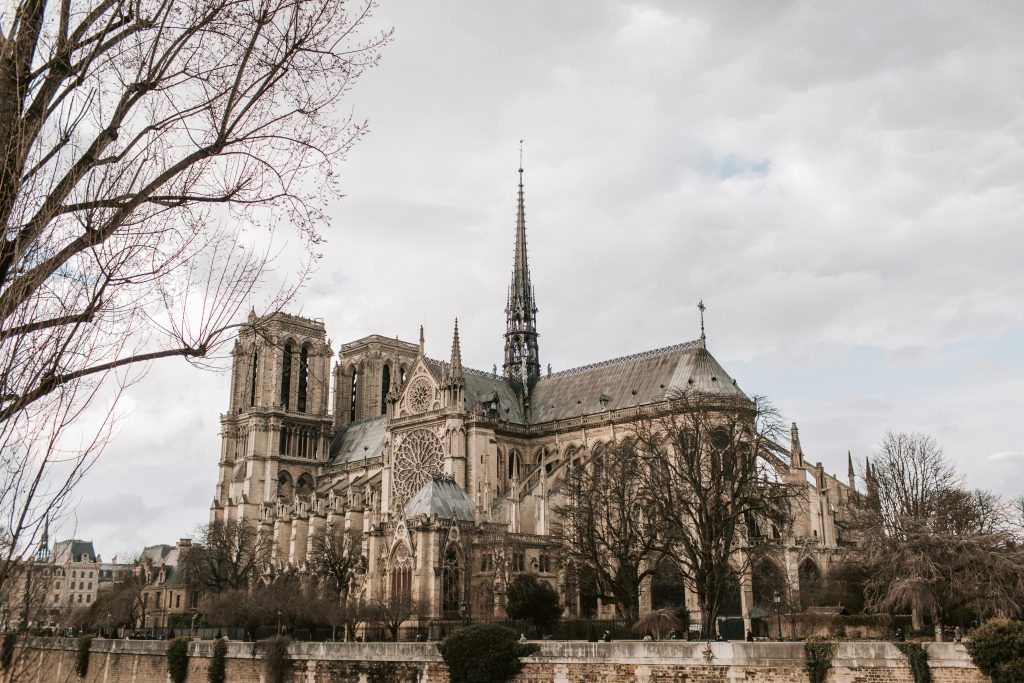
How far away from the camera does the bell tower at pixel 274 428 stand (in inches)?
3270

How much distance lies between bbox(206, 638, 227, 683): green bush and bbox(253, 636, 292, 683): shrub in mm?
2646

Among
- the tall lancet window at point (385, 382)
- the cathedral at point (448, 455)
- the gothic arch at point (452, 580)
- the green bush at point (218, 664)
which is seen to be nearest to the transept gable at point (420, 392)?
the cathedral at point (448, 455)

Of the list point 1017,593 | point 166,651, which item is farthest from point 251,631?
point 1017,593

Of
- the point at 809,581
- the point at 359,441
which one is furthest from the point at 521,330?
the point at 809,581

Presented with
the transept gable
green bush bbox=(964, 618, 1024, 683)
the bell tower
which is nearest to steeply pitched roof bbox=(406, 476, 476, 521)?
the transept gable

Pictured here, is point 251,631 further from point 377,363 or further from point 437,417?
point 377,363

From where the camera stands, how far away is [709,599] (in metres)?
37.8

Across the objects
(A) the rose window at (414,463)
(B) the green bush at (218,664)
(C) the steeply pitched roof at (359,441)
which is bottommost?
(B) the green bush at (218,664)

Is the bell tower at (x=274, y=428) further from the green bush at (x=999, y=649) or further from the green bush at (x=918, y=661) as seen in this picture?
the green bush at (x=999, y=649)

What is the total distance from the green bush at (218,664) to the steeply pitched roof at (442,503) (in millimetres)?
12939

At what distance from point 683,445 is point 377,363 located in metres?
60.2

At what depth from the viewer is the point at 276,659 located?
3609cm

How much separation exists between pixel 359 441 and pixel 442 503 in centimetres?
3620

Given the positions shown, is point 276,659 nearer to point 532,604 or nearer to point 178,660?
point 178,660
